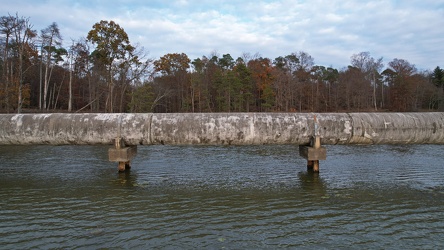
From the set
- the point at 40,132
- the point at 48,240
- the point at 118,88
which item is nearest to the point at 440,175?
the point at 48,240

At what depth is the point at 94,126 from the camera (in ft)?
27.9

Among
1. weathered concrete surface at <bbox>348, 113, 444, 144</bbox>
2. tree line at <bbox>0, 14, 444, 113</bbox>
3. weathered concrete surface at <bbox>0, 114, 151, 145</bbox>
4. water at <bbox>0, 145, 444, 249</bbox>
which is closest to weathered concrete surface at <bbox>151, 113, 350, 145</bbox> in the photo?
weathered concrete surface at <bbox>348, 113, 444, 144</bbox>

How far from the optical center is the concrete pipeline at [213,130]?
850 cm

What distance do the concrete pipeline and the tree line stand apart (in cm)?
3283

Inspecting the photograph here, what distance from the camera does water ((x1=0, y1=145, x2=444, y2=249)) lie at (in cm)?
447

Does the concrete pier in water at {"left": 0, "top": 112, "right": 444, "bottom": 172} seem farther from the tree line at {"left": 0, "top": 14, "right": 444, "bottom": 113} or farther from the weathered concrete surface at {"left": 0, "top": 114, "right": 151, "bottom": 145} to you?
the tree line at {"left": 0, "top": 14, "right": 444, "bottom": 113}

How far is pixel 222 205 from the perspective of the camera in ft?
19.9

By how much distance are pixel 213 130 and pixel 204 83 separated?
157 ft

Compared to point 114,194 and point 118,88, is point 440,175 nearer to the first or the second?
point 114,194

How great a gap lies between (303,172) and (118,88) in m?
45.5

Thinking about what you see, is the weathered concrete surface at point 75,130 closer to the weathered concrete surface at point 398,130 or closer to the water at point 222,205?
the water at point 222,205

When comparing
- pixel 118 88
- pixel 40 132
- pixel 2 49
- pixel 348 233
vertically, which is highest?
pixel 2 49

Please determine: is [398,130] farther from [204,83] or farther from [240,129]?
[204,83]

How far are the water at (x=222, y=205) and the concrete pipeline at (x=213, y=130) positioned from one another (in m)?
1.04
